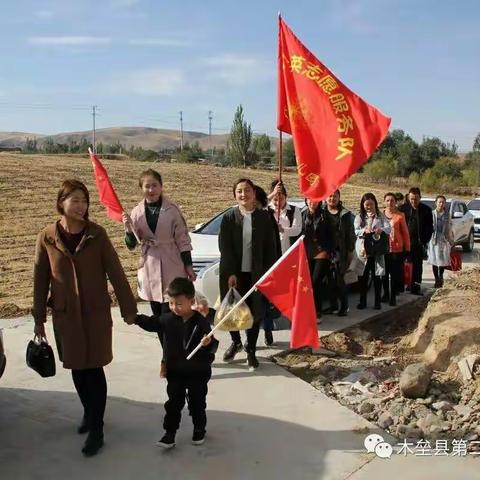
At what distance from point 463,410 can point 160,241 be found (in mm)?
2719

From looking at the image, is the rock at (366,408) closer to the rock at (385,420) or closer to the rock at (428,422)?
the rock at (385,420)

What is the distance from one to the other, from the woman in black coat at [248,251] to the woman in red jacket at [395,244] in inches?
130

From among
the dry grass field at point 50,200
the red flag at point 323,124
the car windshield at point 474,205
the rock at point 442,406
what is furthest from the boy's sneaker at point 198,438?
the car windshield at point 474,205

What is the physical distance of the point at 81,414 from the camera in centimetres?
465

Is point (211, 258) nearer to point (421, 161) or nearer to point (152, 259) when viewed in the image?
point (152, 259)

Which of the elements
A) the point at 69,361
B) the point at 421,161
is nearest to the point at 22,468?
the point at 69,361

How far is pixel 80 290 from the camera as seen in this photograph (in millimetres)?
3947

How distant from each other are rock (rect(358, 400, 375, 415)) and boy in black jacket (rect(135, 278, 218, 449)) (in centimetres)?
137

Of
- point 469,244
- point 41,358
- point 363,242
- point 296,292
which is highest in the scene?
point 363,242

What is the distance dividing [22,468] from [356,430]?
7.37 feet

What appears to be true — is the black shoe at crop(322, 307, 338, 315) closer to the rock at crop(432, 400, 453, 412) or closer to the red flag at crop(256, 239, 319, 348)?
the rock at crop(432, 400, 453, 412)

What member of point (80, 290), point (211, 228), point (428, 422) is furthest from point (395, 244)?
point (80, 290)

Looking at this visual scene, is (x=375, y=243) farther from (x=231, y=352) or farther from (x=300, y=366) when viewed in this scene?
(x=231, y=352)

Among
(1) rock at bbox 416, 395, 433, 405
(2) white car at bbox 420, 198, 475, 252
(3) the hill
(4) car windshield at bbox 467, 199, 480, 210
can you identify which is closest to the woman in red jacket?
(1) rock at bbox 416, 395, 433, 405
